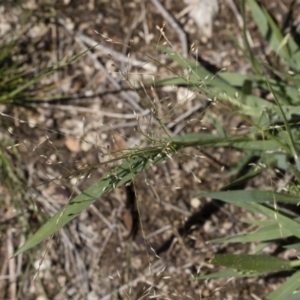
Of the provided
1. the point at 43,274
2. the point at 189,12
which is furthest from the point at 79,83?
the point at 43,274

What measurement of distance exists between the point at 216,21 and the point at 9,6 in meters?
0.67

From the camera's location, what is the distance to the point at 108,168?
5.96 ft

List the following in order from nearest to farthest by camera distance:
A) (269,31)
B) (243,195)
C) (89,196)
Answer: (89,196)
(243,195)
(269,31)

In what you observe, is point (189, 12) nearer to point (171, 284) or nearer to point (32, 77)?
point (32, 77)

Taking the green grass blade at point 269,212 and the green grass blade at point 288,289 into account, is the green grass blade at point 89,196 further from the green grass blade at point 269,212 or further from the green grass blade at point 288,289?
the green grass blade at point 288,289

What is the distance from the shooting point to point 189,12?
2.01 m

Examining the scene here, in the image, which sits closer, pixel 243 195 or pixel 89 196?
pixel 89 196

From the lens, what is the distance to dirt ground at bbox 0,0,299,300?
72.1 inches

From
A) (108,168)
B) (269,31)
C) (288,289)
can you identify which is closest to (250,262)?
(288,289)

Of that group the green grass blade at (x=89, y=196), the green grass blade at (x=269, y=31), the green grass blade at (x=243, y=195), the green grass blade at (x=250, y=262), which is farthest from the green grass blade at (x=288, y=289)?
the green grass blade at (x=269, y=31)

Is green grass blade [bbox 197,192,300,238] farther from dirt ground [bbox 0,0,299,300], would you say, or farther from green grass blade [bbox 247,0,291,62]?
green grass blade [bbox 247,0,291,62]

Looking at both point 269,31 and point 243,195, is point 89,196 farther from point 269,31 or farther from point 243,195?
point 269,31

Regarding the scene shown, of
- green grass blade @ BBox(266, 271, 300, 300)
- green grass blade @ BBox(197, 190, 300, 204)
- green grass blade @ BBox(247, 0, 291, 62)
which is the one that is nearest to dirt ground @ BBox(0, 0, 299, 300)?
green grass blade @ BBox(247, 0, 291, 62)

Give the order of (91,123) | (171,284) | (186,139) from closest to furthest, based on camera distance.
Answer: (186,139) < (171,284) < (91,123)
